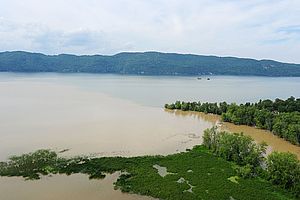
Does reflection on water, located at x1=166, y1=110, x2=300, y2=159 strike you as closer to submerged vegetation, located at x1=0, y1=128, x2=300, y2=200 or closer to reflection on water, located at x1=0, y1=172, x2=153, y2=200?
submerged vegetation, located at x1=0, y1=128, x2=300, y2=200

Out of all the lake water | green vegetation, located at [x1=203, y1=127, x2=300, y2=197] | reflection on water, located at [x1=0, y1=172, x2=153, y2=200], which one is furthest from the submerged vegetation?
the lake water

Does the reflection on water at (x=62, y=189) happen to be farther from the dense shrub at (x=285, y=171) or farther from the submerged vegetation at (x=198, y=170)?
the dense shrub at (x=285, y=171)

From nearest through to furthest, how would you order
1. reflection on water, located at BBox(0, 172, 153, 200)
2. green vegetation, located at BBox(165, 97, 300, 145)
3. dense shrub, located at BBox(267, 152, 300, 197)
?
reflection on water, located at BBox(0, 172, 153, 200), dense shrub, located at BBox(267, 152, 300, 197), green vegetation, located at BBox(165, 97, 300, 145)

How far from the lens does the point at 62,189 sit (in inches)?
979

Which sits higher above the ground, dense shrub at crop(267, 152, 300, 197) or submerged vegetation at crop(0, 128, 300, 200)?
dense shrub at crop(267, 152, 300, 197)

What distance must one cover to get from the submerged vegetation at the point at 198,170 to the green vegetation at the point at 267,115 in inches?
468

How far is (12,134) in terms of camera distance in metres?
40.8

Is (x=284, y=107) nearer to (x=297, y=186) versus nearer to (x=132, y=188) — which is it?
(x=297, y=186)

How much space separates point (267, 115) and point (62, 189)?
3391cm

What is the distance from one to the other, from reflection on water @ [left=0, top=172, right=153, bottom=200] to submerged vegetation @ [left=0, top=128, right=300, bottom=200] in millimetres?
782

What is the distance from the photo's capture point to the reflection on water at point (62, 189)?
23.6 meters

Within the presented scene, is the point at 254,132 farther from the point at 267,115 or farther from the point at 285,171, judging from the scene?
the point at 285,171

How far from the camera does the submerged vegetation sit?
24203mm

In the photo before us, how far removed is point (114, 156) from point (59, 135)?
1147 cm
